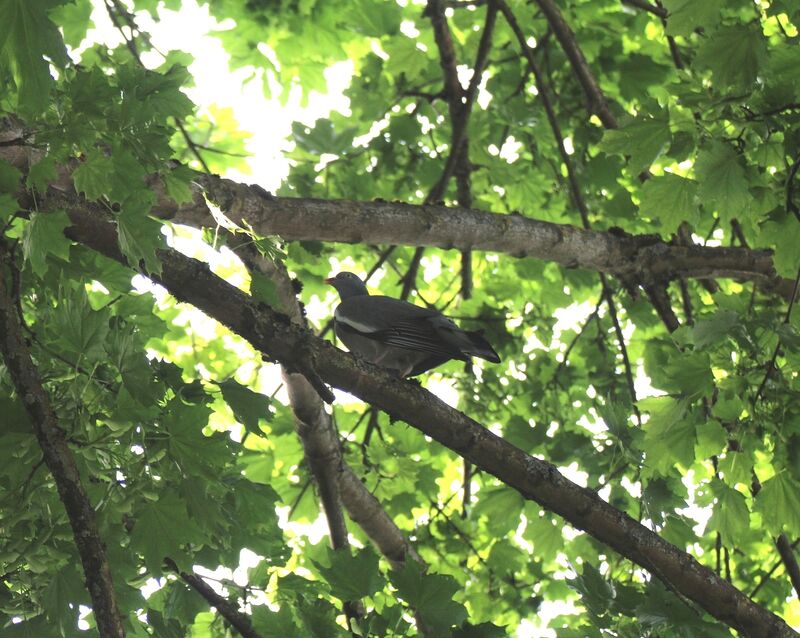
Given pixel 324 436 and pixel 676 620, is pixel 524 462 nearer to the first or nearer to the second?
pixel 676 620

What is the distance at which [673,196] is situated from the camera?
9.91ft

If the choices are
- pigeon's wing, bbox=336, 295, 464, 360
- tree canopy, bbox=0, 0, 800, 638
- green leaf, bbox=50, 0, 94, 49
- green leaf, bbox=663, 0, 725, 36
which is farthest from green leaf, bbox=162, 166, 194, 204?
green leaf, bbox=50, 0, 94, 49

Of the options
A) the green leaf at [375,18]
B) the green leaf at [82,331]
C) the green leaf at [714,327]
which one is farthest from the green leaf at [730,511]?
the green leaf at [375,18]

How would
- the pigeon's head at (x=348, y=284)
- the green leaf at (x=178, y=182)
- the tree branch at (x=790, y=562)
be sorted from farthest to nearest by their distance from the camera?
the pigeon's head at (x=348, y=284) < the tree branch at (x=790, y=562) < the green leaf at (x=178, y=182)

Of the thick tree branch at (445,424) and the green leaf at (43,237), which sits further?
the thick tree branch at (445,424)

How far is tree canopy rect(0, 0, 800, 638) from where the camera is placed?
1.97m

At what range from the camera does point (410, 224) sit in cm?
356

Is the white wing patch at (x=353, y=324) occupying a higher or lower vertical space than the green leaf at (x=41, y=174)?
higher

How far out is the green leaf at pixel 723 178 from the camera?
2.59 metres

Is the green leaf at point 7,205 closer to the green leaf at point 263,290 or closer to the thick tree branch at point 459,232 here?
the thick tree branch at point 459,232

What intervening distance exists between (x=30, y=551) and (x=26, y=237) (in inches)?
26.6

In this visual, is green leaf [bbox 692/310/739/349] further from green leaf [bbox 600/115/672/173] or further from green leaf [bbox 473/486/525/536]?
green leaf [bbox 473/486/525/536]

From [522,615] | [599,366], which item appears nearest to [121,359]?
[522,615]

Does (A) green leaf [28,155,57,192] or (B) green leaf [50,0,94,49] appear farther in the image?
(B) green leaf [50,0,94,49]
